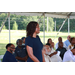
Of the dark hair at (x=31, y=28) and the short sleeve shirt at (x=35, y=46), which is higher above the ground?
the dark hair at (x=31, y=28)

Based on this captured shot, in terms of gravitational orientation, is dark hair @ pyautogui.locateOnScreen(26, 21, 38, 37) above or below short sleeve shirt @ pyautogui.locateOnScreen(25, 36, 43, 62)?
above

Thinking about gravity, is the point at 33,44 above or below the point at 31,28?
below

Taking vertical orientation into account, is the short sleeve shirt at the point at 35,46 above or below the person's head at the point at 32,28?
below

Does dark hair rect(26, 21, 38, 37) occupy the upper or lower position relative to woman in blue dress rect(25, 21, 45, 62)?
upper

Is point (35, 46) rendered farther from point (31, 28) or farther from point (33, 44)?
point (31, 28)

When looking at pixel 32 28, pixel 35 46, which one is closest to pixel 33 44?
pixel 35 46

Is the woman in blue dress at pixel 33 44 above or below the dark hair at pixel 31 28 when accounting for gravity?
below
